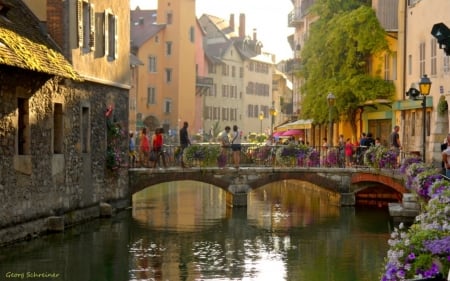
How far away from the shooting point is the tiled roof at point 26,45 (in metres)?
21.5

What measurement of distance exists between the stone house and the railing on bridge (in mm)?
2811

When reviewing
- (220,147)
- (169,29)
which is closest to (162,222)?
(220,147)

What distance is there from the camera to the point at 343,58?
46188 millimetres

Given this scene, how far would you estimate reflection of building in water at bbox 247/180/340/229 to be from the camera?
32.6m

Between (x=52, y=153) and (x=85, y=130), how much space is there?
3540 millimetres

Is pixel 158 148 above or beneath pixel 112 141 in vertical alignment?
beneath

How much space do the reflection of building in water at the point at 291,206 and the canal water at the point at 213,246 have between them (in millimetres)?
49

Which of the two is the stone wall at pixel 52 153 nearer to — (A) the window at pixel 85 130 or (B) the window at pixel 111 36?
(A) the window at pixel 85 130

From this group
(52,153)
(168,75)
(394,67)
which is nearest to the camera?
(52,153)

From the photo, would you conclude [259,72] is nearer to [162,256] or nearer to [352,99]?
[352,99]

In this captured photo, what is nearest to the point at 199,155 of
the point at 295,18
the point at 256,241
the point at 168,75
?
the point at 256,241

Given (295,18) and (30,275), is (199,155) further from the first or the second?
(295,18)

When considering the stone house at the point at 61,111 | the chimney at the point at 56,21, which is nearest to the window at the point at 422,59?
the stone house at the point at 61,111

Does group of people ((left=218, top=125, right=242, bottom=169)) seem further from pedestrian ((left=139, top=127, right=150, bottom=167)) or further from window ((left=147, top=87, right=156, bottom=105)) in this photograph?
window ((left=147, top=87, right=156, bottom=105))
